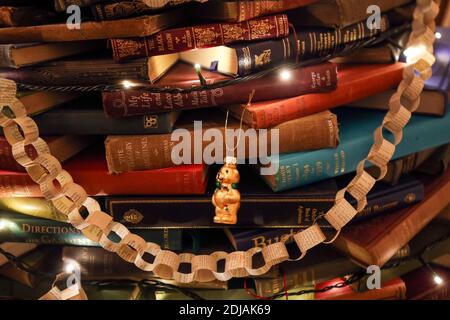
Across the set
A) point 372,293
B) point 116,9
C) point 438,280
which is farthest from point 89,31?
point 438,280

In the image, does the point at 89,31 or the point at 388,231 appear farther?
the point at 388,231

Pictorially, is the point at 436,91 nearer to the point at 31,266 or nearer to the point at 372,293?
the point at 372,293

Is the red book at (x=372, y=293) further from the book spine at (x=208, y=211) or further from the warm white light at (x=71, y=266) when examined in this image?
the warm white light at (x=71, y=266)

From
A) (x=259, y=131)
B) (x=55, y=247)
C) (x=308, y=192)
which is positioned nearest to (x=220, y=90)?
(x=259, y=131)

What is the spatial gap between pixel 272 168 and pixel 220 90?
140mm

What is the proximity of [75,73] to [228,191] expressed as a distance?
0.28 m

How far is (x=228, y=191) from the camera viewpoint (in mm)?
652

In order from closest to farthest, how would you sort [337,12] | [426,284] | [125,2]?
[125,2] → [337,12] → [426,284]

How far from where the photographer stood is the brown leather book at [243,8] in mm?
634

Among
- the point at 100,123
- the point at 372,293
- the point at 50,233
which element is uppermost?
the point at 100,123

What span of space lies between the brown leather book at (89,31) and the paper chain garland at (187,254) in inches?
2.7

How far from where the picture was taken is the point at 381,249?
701 mm

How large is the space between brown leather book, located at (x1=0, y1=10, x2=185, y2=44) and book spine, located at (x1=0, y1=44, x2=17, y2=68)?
0.02 meters

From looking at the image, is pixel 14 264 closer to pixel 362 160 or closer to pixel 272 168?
pixel 272 168
